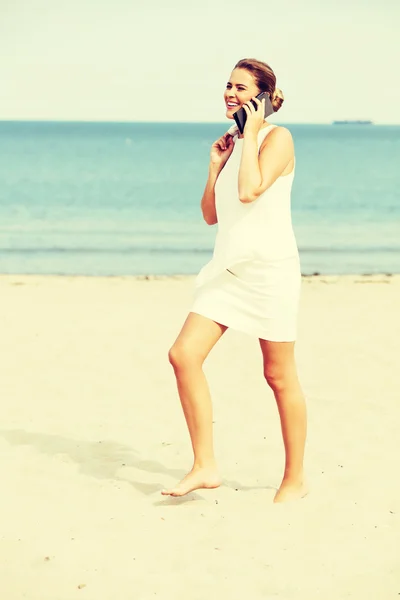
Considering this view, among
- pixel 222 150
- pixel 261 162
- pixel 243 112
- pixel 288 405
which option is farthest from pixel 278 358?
pixel 243 112

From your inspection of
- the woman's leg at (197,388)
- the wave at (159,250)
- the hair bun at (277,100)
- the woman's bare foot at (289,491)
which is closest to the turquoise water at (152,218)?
the wave at (159,250)

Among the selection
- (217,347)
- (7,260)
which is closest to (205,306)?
(217,347)

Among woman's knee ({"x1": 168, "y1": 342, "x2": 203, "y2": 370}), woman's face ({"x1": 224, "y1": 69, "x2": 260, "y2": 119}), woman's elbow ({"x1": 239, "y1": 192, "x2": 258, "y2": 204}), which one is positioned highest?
woman's face ({"x1": 224, "y1": 69, "x2": 260, "y2": 119})

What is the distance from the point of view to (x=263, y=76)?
14.4ft

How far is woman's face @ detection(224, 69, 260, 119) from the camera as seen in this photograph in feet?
14.4

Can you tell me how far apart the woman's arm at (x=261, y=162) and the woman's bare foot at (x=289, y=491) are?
1578mm

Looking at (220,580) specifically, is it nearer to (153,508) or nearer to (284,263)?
(153,508)

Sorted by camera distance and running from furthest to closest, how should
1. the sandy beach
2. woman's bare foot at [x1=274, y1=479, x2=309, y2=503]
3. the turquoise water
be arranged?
1. the turquoise water
2. woman's bare foot at [x1=274, y1=479, x2=309, y2=503]
3. the sandy beach

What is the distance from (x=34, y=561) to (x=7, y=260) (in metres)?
14.9

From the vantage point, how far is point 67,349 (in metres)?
8.77

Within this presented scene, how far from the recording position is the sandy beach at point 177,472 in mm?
3963

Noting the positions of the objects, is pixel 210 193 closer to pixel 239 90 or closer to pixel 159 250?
pixel 239 90

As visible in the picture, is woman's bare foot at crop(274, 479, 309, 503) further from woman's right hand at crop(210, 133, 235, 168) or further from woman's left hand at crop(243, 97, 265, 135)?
woman's left hand at crop(243, 97, 265, 135)

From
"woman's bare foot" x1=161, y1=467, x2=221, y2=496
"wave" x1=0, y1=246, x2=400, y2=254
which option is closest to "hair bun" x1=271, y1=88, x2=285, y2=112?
"woman's bare foot" x1=161, y1=467, x2=221, y2=496
